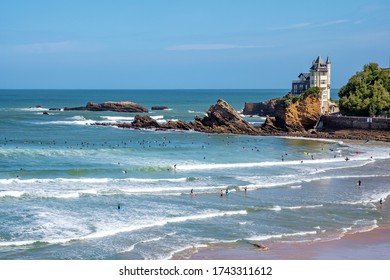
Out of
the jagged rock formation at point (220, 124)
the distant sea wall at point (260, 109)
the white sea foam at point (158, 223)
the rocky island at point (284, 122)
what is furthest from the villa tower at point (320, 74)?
the white sea foam at point (158, 223)

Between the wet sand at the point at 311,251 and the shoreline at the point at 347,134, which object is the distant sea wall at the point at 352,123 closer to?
the shoreline at the point at 347,134

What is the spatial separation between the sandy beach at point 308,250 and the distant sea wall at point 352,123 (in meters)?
44.0

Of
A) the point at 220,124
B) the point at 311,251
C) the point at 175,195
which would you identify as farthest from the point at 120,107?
the point at 311,251

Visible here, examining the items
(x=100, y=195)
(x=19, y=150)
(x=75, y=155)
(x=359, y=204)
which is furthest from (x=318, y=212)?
(x=19, y=150)

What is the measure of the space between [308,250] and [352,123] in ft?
161

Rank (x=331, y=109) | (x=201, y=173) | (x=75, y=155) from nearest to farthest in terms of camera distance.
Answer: (x=201, y=173) → (x=75, y=155) → (x=331, y=109)

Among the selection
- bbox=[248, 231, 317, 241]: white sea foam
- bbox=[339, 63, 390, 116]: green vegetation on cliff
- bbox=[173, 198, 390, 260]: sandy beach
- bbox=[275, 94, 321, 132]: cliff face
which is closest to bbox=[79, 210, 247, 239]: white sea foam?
bbox=[248, 231, 317, 241]: white sea foam

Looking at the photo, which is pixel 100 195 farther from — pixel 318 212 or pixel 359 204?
pixel 359 204

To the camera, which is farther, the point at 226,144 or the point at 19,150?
the point at 226,144

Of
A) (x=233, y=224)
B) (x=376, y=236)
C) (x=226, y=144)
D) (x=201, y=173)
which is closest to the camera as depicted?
(x=376, y=236)

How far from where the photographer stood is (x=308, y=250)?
22.4 m

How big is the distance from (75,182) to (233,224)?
1334 cm

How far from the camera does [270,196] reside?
3275 centimetres

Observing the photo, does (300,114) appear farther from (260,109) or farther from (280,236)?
(280,236)
